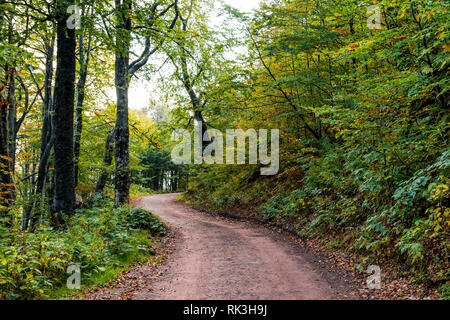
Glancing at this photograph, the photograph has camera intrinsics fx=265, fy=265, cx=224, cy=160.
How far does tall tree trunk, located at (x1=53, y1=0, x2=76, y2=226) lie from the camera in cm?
684

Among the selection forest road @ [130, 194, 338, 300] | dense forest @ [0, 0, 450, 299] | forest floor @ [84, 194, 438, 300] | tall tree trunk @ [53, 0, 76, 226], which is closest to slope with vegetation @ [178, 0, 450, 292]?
dense forest @ [0, 0, 450, 299]

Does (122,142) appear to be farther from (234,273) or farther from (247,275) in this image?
(247,275)

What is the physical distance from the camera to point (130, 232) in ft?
28.6

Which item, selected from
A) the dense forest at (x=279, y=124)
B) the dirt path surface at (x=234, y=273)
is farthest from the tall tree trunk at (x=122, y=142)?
the dirt path surface at (x=234, y=273)

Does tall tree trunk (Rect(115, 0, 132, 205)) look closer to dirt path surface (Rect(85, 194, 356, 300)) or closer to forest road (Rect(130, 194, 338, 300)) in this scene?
forest road (Rect(130, 194, 338, 300))

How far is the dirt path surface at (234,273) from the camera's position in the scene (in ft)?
16.6

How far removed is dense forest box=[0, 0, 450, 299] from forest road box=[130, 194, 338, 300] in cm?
119

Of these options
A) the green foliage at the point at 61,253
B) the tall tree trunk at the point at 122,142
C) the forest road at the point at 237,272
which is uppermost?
the tall tree trunk at the point at 122,142

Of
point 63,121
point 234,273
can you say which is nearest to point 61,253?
point 63,121

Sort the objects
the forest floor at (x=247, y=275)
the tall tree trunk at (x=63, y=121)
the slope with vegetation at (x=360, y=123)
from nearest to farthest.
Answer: the forest floor at (x=247, y=275) < the slope with vegetation at (x=360, y=123) < the tall tree trunk at (x=63, y=121)

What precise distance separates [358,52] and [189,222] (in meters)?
10.4

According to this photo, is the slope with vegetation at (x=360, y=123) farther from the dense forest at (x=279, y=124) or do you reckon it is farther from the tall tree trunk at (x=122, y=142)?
the tall tree trunk at (x=122, y=142)

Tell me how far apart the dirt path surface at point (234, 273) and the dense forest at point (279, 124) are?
1.06 metres

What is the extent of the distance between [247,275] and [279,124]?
8898 mm
